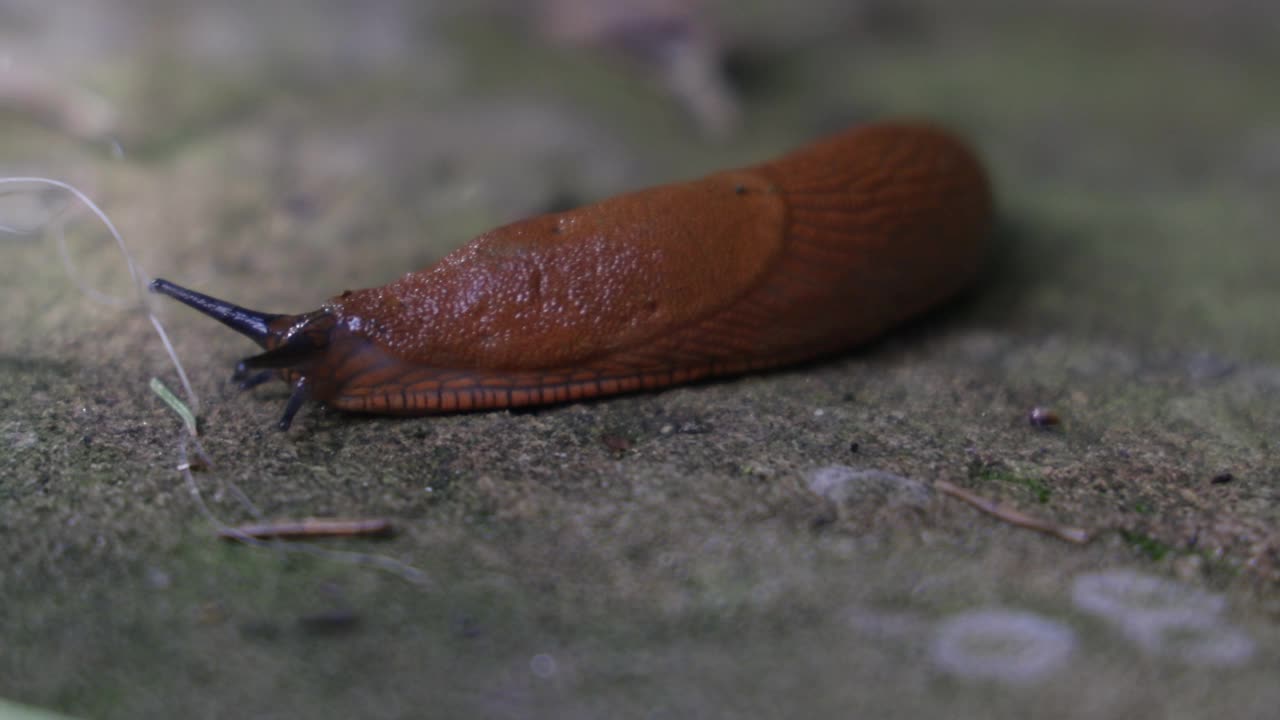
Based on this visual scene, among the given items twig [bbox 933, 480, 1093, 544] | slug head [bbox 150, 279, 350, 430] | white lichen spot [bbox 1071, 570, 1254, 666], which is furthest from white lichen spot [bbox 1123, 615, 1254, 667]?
slug head [bbox 150, 279, 350, 430]

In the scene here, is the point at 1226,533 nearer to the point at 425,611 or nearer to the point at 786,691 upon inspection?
the point at 786,691

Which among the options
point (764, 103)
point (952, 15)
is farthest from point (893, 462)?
point (952, 15)

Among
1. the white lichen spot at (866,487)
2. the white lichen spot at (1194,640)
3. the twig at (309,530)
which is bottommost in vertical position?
the white lichen spot at (1194,640)

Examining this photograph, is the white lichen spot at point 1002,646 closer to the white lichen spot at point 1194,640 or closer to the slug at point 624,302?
the white lichen spot at point 1194,640

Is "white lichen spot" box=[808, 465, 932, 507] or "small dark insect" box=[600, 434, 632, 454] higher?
"small dark insect" box=[600, 434, 632, 454]

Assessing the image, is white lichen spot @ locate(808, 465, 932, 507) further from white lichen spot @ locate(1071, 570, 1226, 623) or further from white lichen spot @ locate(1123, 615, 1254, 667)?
white lichen spot @ locate(1123, 615, 1254, 667)

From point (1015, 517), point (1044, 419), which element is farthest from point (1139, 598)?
point (1044, 419)

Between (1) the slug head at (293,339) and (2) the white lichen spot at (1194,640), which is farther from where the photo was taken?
(1) the slug head at (293,339)

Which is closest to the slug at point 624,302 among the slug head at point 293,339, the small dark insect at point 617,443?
the slug head at point 293,339
